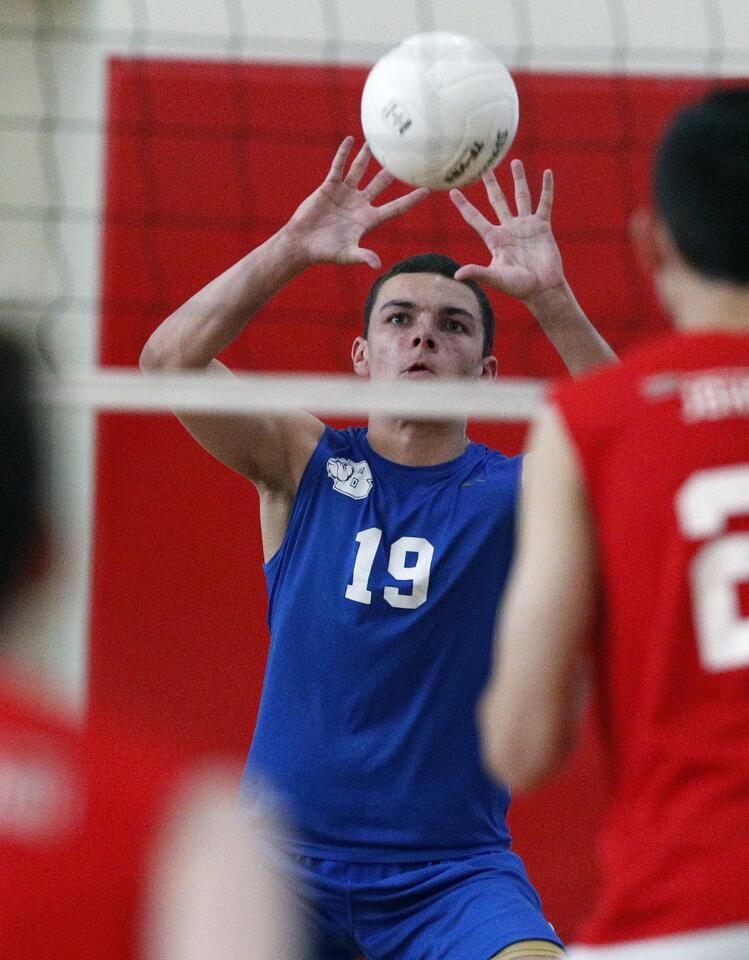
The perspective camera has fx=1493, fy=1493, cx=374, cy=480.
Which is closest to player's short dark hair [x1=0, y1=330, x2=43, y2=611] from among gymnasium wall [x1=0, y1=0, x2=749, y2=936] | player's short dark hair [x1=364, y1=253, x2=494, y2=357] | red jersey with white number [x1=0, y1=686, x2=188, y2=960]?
red jersey with white number [x1=0, y1=686, x2=188, y2=960]

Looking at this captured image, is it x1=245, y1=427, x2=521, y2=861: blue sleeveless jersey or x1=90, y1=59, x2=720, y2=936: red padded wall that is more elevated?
x1=90, y1=59, x2=720, y2=936: red padded wall

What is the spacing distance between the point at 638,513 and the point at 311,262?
203cm

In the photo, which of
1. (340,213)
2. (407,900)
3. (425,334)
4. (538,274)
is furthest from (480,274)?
(407,900)

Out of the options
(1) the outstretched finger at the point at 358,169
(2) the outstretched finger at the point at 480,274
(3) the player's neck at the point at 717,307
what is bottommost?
(3) the player's neck at the point at 717,307

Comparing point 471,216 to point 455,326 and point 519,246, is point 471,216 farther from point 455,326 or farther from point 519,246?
point 455,326

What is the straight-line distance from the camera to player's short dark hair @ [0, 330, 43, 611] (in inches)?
43.7

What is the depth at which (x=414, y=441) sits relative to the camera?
3666 mm

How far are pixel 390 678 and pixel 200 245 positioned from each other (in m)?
2.21

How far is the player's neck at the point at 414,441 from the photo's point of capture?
3656 mm

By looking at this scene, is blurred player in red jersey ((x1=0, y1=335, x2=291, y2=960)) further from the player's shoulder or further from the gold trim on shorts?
the gold trim on shorts

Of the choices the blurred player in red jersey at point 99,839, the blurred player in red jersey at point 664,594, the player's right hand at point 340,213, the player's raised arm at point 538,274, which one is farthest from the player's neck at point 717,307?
the player's right hand at point 340,213

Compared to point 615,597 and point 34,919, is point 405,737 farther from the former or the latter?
point 34,919

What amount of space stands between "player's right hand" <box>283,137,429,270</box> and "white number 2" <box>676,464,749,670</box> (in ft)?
6.64

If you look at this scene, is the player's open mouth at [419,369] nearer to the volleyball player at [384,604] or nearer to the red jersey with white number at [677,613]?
the volleyball player at [384,604]
